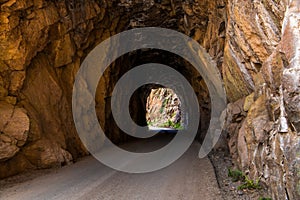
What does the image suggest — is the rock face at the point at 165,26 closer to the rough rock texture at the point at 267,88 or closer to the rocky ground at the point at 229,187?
the rough rock texture at the point at 267,88

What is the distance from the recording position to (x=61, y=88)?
1266 centimetres

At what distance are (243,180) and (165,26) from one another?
11812 millimetres

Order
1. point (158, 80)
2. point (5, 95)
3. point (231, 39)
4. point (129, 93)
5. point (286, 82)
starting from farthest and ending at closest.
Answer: point (158, 80)
point (129, 93)
point (5, 95)
point (231, 39)
point (286, 82)

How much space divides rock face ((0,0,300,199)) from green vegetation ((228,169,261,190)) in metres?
0.20

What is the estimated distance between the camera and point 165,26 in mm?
17375

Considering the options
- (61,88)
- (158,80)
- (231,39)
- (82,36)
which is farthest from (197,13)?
(158,80)

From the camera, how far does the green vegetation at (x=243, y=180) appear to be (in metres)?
7.04

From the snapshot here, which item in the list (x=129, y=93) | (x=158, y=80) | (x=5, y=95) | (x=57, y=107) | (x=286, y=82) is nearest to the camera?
(x=286, y=82)

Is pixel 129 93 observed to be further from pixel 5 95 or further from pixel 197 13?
pixel 5 95

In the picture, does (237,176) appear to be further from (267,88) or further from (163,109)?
(163,109)

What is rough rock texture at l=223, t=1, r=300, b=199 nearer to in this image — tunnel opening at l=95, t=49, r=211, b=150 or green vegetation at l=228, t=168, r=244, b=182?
green vegetation at l=228, t=168, r=244, b=182

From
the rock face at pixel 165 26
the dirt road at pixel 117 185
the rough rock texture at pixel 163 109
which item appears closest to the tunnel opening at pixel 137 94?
the rock face at pixel 165 26

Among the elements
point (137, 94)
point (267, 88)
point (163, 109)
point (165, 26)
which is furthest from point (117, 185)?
point (163, 109)

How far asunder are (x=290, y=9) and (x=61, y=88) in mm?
10140
